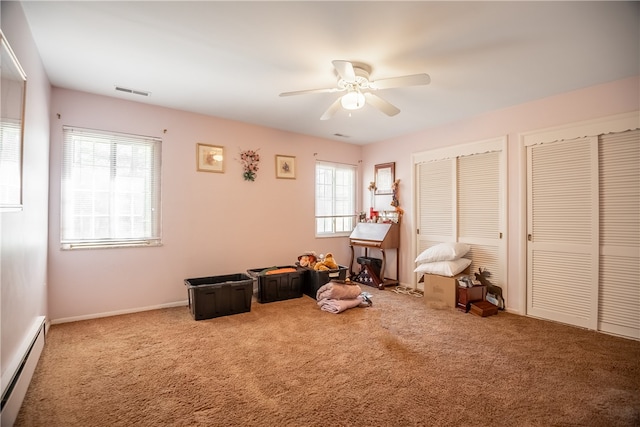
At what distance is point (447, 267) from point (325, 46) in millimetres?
2945

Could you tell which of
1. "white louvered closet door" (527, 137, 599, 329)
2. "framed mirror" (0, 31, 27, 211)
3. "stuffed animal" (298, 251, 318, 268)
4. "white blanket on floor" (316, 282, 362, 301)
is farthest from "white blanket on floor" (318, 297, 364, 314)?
"framed mirror" (0, 31, 27, 211)

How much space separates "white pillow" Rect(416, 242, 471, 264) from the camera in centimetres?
387

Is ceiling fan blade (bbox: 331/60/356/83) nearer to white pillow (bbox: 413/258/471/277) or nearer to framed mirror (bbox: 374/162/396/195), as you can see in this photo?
white pillow (bbox: 413/258/471/277)

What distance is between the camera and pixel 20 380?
181cm

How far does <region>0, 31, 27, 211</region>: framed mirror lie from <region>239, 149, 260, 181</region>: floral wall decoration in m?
2.54

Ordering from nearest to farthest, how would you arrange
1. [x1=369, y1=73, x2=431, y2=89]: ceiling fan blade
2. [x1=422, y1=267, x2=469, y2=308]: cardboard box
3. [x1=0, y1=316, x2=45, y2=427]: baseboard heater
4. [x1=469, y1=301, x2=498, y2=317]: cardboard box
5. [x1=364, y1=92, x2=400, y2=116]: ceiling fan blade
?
[x1=0, y1=316, x2=45, y2=427]: baseboard heater → [x1=369, y1=73, x2=431, y2=89]: ceiling fan blade → [x1=364, y1=92, x2=400, y2=116]: ceiling fan blade → [x1=469, y1=301, x2=498, y2=317]: cardboard box → [x1=422, y1=267, x2=469, y2=308]: cardboard box

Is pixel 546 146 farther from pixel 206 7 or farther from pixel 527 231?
pixel 206 7

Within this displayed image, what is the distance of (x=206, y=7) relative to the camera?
193 centimetres

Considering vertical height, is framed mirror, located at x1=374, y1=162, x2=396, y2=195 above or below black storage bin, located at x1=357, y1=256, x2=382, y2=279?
above

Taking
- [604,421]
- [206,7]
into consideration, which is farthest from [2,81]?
[604,421]

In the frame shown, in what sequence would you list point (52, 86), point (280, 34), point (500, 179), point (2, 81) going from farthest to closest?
1. point (500, 179)
2. point (52, 86)
3. point (280, 34)
4. point (2, 81)

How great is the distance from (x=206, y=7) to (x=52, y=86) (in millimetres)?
2446

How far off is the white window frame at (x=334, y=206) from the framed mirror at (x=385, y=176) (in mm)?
483

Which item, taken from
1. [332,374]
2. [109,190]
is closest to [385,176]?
[332,374]
